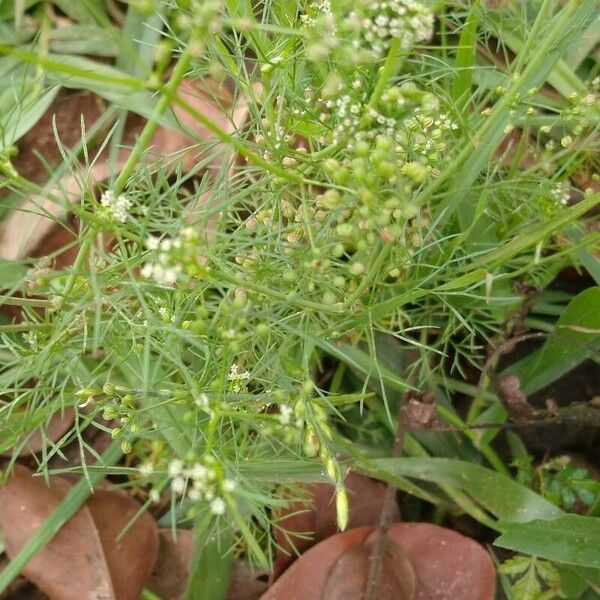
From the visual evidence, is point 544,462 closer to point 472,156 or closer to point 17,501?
point 472,156

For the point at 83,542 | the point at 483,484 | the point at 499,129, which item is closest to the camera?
the point at 499,129

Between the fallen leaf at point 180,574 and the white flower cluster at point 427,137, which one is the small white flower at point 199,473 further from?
the fallen leaf at point 180,574

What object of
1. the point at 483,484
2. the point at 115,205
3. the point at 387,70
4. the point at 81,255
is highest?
the point at 387,70

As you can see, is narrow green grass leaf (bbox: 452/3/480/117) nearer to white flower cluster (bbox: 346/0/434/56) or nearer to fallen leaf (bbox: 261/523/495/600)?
white flower cluster (bbox: 346/0/434/56)

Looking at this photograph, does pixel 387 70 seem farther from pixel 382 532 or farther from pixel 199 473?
pixel 382 532

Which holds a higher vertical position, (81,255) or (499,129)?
(499,129)

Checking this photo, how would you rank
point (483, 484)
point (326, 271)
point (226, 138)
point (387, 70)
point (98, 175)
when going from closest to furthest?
point (226, 138), point (387, 70), point (326, 271), point (483, 484), point (98, 175)

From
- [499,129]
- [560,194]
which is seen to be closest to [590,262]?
[560,194]

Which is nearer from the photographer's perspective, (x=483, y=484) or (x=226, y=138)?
(x=226, y=138)
